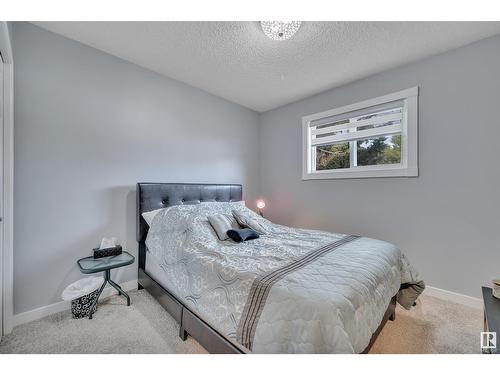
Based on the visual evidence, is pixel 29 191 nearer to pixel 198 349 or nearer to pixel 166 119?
pixel 166 119

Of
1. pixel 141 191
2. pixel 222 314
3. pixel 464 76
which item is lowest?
pixel 222 314

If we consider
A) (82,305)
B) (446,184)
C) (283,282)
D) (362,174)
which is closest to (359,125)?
(362,174)

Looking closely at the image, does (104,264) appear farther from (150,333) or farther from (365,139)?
(365,139)

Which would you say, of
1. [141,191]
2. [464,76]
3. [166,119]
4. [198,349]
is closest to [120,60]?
[166,119]

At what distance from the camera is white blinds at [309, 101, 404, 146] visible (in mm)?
2473

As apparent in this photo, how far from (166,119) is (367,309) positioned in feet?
8.69

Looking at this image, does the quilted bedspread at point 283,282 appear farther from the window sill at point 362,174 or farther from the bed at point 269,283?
the window sill at point 362,174

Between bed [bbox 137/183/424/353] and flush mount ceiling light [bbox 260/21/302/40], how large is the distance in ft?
5.66

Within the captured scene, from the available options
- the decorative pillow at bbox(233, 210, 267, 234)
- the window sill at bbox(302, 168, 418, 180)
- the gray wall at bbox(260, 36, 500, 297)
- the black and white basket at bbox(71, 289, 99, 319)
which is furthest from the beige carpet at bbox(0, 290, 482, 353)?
the window sill at bbox(302, 168, 418, 180)

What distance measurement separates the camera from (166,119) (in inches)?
102

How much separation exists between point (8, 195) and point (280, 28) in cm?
246

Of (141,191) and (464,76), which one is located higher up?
(464,76)

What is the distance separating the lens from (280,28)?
1742mm
